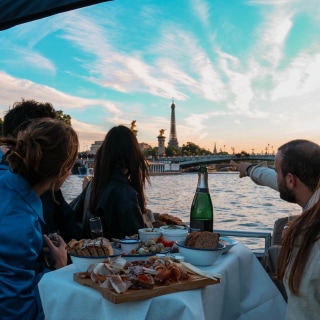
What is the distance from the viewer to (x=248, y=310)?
1790 millimetres

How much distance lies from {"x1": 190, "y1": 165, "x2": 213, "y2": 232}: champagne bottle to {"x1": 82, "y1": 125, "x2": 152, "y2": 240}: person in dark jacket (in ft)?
1.11

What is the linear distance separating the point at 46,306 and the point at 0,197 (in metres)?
0.48

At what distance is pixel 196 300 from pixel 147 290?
168mm

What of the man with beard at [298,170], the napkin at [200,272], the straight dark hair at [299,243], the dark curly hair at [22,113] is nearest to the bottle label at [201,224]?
the man with beard at [298,170]

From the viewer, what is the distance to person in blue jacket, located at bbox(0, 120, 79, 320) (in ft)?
5.15

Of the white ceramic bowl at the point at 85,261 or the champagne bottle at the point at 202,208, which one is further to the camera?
the champagne bottle at the point at 202,208

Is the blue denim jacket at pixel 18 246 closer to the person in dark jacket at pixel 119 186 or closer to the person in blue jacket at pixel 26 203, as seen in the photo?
the person in blue jacket at pixel 26 203

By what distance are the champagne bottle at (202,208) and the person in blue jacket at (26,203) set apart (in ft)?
2.31

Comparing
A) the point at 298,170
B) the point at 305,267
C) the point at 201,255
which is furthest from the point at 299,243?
the point at 298,170

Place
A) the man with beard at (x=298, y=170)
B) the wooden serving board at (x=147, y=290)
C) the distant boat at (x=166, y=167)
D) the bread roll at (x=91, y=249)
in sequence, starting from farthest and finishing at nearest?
the distant boat at (x=166, y=167), the man with beard at (x=298, y=170), the bread roll at (x=91, y=249), the wooden serving board at (x=147, y=290)

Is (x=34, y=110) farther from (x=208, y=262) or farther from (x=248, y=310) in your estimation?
(x=248, y=310)

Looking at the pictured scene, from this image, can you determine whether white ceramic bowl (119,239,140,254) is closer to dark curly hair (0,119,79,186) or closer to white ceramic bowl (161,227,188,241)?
white ceramic bowl (161,227,188,241)

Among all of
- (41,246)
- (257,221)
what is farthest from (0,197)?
(257,221)

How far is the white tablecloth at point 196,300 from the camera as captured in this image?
126 cm
